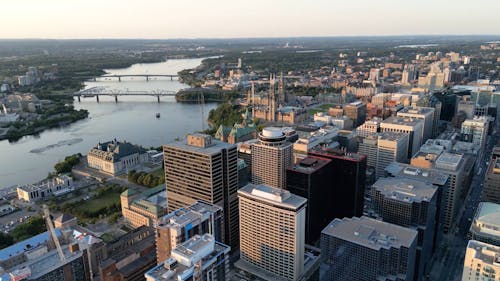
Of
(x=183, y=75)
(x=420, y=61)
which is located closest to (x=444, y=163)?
(x=183, y=75)

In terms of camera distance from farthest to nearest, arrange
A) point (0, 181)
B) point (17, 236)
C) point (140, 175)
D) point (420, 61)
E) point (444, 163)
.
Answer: point (420, 61) → point (0, 181) → point (140, 175) → point (444, 163) → point (17, 236)

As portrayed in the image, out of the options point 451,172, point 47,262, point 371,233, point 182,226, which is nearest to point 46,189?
point 47,262

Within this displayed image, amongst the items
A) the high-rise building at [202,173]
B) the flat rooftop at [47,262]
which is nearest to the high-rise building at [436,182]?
the high-rise building at [202,173]

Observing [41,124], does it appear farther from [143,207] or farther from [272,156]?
[272,156]

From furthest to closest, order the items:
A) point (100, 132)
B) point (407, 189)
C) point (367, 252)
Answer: point (100, 132), point (407, 189), point (367, 252)

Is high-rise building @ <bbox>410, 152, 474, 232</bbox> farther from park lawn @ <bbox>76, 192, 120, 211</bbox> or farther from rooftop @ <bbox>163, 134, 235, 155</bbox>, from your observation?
park lawn @ <bbox>76, 192, 120, 211</bbox>

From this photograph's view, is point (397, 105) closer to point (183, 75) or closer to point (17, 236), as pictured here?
point (17, 236)
